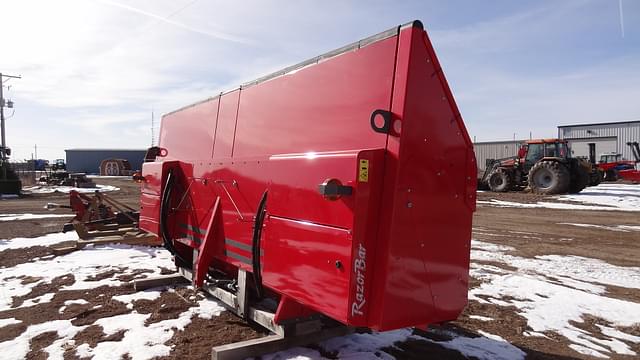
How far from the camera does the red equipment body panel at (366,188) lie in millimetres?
2277

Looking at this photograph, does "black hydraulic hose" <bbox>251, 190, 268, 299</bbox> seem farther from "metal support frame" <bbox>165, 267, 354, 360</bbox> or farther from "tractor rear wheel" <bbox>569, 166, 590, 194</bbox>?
"tractor rear wheel" <bbox>569, 166, 590, 194</bbox>

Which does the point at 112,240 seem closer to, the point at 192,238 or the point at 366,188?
the point at 192,238

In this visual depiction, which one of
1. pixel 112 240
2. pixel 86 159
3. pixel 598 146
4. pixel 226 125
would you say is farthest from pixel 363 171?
pixel 86 159

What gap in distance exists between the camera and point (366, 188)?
224 cm

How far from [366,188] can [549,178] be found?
63.8 ft

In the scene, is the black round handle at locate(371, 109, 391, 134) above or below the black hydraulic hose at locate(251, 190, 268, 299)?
above

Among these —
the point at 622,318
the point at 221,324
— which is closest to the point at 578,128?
the point at 622,318

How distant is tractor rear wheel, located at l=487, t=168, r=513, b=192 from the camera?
2092 centimetres

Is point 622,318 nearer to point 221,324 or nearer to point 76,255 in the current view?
point 221,324

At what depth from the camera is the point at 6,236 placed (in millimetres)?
9062

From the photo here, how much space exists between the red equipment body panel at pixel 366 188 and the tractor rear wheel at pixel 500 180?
20053 mm

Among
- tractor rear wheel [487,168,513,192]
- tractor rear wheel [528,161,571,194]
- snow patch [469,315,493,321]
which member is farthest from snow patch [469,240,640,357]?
tractor rear wheel [487,168,513,192]

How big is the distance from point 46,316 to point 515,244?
8022 mm

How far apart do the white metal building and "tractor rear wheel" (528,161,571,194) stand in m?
24.4
